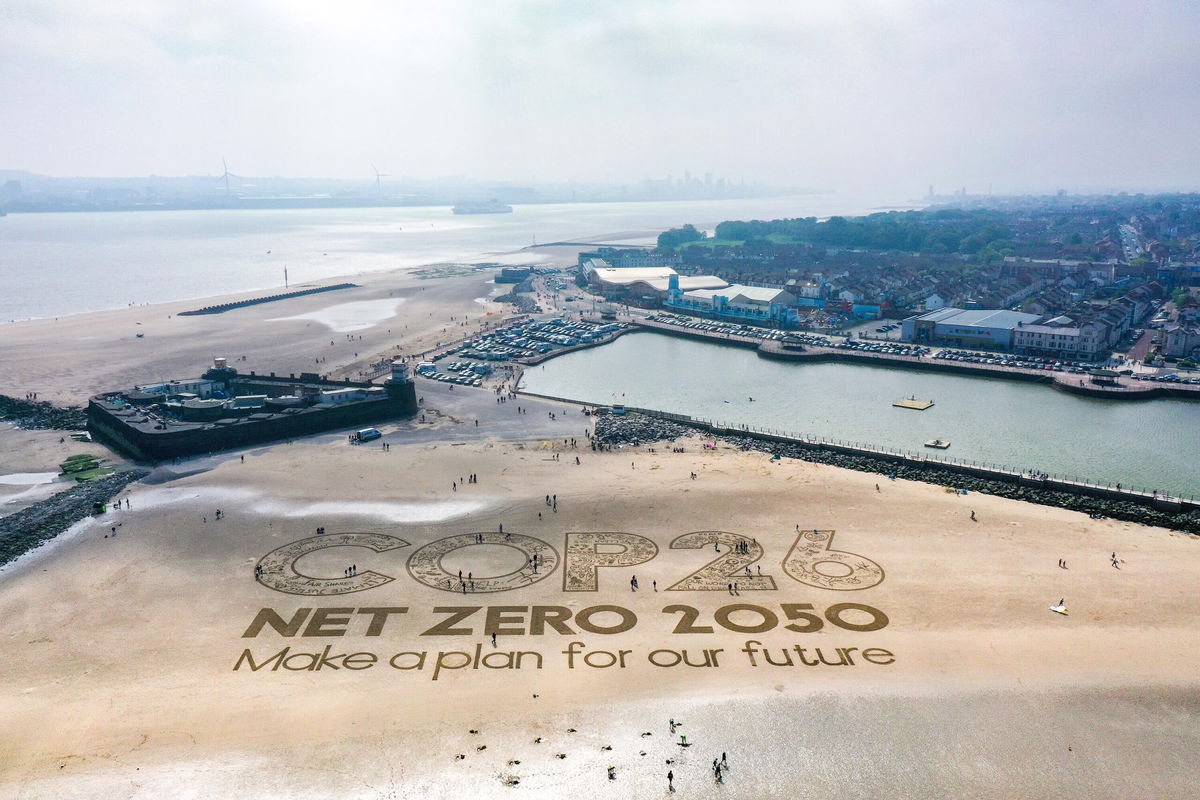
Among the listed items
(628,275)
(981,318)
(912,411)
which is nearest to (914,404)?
(912,411)

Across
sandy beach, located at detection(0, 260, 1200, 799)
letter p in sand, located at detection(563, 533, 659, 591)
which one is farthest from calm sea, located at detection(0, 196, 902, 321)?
letter p in sand, located at detection(563, 533, 659, 591)

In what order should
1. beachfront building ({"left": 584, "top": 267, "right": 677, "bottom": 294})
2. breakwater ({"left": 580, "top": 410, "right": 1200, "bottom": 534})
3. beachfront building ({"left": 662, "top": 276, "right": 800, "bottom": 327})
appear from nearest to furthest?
breakwater ({"left": 580, "top": 410, "right": 1200, "bottom": 534}) → beachfront building ({"left": 662, "top": 276, "right": 800, "bottom": 327}) → beachfront building ({"left": 584, "top": 267, "right": 677, "bottom": 294})

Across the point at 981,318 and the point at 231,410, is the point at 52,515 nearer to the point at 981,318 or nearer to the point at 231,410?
the point at 231,410

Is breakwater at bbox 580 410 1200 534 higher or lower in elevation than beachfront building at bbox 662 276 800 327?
lower

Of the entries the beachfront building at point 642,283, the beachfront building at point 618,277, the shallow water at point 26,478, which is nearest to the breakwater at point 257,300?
the beachfront building at point 618,277

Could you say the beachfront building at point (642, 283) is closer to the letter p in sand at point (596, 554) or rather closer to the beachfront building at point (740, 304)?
the beachfront building at point (740, 304)

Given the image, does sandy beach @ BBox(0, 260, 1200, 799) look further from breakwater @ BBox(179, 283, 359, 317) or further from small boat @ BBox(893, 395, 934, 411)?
breakwater @ BBox(179, 283, 359, 317)
